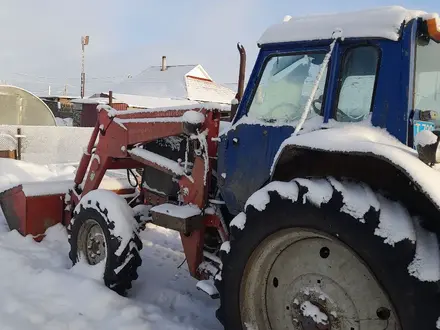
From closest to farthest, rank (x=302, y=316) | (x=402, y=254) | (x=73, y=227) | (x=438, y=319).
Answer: (x=438, y=319) < (x=402, y=254) < (x=302, y=316) < (x=73, y=227)

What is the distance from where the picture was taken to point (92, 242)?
15.4 ft

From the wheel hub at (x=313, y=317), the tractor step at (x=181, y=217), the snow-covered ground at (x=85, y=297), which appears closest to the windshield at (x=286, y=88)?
the tractor step at (x=181, y=217)

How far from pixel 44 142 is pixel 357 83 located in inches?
445

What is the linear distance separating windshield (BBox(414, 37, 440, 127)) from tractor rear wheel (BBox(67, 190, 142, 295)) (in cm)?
276

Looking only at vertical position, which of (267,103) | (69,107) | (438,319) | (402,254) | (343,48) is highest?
(343,48)

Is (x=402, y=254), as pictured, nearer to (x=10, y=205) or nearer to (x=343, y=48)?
(x=343, y=48)


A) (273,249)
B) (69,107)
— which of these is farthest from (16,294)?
(69,107)

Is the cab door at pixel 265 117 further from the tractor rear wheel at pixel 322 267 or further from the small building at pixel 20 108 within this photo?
the small building at pixel 20 108

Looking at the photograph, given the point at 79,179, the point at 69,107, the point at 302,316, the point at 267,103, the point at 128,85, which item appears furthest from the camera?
the point at 128,85

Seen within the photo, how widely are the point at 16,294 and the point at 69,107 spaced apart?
33.3 meters

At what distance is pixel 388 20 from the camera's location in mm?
2836

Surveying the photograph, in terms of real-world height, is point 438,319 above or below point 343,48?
below

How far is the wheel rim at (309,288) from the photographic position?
2.49 m

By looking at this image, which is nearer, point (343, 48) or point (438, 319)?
point (438, 319)
